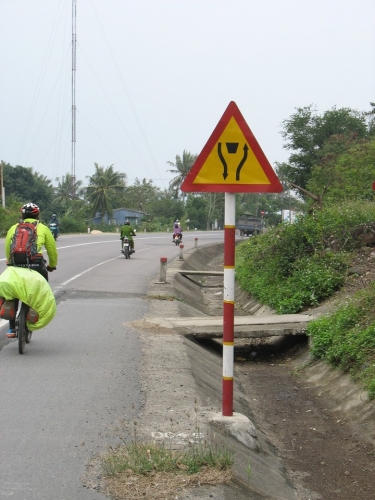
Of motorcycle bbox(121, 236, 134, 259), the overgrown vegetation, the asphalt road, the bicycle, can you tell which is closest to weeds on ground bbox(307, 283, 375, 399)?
the overgrown vegetation

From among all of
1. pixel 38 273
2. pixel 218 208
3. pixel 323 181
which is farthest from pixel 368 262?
pixel 218 208

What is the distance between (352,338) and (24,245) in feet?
13.7

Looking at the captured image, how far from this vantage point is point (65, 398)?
20.7ft

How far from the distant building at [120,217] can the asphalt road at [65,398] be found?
73929 mm

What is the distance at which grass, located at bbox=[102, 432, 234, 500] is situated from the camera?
13.8 ft

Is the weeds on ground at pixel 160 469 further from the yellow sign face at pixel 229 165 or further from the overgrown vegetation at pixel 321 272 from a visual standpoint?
the overgrown vegetation at pixel 321 272

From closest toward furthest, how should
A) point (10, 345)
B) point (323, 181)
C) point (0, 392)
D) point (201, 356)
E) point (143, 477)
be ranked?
point (143, 477) → point (0, 392) → point (10, 345) → point (201, 356) → point (323, 181)

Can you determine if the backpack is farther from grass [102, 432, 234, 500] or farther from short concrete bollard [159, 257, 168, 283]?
short concrete bollard [159, 257, 168, 283]

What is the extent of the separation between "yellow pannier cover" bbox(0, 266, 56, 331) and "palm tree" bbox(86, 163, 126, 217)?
72686mm

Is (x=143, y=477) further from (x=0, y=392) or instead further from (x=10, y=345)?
(x=10, y=345)

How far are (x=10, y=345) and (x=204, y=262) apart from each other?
26.0 metres

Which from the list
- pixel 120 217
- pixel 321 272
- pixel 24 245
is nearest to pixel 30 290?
pixel 24 245

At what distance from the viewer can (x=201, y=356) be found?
9.50 m

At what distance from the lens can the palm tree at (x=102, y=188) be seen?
8088 centimetres
